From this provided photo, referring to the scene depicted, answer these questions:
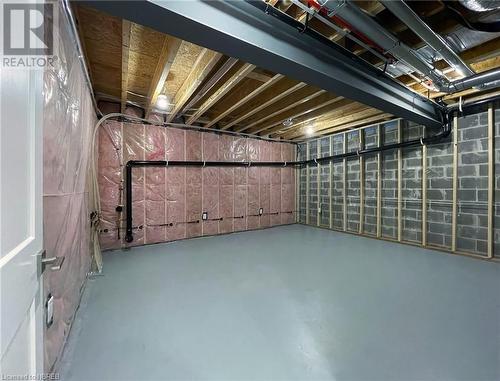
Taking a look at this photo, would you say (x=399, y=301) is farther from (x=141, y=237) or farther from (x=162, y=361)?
(x=141, y=237)

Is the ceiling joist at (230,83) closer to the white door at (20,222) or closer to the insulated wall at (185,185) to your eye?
the insulated wall at (185,185)

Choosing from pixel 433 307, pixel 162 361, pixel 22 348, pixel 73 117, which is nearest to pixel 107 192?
pixel 73 117

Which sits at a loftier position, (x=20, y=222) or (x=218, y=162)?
(x=218, y=162)

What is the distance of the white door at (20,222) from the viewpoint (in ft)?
1.76

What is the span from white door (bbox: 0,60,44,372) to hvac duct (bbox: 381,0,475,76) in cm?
191

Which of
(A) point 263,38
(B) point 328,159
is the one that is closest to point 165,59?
(A) point 263,38

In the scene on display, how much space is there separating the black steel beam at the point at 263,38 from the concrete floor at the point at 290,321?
6.73ft

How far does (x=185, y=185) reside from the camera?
14.5 ft

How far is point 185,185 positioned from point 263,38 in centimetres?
326

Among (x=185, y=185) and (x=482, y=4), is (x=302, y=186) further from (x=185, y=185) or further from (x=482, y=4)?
(x=482, y=4)

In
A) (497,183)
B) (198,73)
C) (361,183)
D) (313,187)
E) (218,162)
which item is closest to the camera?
(198,73)

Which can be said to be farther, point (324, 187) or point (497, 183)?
point (324, 187)

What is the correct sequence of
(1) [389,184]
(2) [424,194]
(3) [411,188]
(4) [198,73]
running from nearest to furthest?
(4) [198,73] → (2) [424,194] → (3) [411,188] → (1) [389,184]

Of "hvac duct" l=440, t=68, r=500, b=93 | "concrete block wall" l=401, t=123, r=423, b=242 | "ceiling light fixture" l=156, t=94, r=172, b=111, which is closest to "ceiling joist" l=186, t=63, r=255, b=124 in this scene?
"ceiling light fixture" l=156, t=94, r=172, b=111
